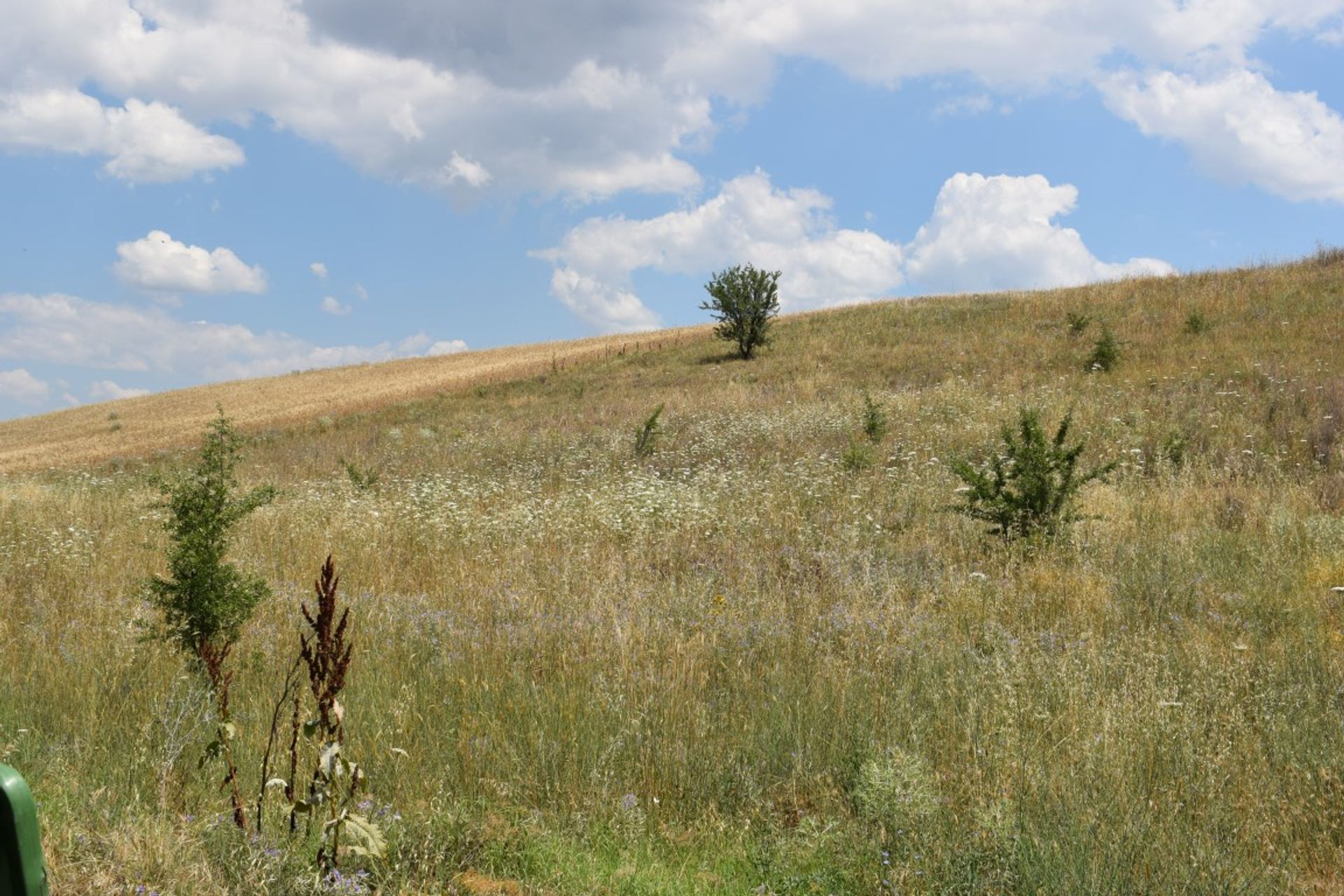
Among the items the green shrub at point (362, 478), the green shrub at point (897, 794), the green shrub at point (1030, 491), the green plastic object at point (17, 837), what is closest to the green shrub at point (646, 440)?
the green shrub at point (362, 478)

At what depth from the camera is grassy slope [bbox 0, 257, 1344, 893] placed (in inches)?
117

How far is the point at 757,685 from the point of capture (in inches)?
173

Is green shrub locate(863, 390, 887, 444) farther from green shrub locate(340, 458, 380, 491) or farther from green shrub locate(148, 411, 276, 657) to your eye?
green shrub locate(148, 411, 276, 657)

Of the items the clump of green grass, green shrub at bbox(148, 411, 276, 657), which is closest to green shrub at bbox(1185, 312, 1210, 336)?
the clump of green grass

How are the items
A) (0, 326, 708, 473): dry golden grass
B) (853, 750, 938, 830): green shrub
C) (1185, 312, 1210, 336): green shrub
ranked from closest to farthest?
1. (853, 750, 938, 830): green shrub
2. (1185, 312, 1210, 336): green shrub
3. (0, 326, 708, 473): dry golden grass

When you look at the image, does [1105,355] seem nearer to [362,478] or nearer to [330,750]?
[362,478]

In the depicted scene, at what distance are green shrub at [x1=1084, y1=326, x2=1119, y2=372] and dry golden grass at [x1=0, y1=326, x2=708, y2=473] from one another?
819 inches

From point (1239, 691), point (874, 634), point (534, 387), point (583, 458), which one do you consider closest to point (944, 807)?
point (874, 634)

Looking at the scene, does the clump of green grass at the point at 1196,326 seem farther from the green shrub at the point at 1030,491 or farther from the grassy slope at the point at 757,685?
the green shrub at the point at 1030,491

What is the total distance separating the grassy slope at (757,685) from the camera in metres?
2.96

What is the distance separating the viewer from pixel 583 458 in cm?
1442

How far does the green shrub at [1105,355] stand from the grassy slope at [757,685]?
8030 millimetres

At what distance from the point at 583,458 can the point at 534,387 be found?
675 inches

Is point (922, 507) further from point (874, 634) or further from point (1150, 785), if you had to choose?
point (1150, 785)
